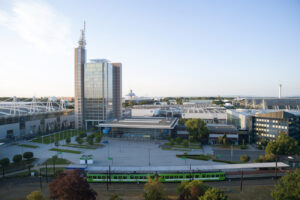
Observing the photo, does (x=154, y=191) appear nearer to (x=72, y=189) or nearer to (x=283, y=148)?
(x=72, y=189)

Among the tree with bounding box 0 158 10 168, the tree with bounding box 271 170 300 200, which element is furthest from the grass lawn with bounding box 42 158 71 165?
the tree with bounding box 271 170 300 200

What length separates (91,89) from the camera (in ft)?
262

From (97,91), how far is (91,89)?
2.85 meters

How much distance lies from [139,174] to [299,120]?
45582 millimetres

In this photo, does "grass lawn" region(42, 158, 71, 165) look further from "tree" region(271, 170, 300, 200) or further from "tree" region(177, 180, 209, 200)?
"tree" region(271, 170, 300, 200)

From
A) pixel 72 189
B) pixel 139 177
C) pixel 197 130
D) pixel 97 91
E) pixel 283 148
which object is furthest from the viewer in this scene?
pixel 97 91

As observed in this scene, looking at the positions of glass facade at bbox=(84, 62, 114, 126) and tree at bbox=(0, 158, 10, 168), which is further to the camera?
glass facade at bbox=(84, 62, 114, 126)

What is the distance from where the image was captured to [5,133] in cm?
5569

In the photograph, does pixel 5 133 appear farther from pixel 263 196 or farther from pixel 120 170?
pixel 263 196

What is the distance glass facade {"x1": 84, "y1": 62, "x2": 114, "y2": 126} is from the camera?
78.9 meters

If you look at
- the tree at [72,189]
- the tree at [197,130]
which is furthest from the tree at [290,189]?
the tree at [197,130]

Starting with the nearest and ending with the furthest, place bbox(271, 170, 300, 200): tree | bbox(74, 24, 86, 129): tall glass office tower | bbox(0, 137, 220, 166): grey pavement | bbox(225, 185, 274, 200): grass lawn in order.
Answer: bbox(271, 170, 300, 200): tree < bbox(225, 185, 274, 200): grass lawn < bbox(0, 137, 220, 166): grey pavement < bbox(74, 24, 86, 129): tall glass office tower

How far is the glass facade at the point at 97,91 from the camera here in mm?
78938

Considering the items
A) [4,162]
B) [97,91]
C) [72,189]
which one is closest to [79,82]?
[97,91]
